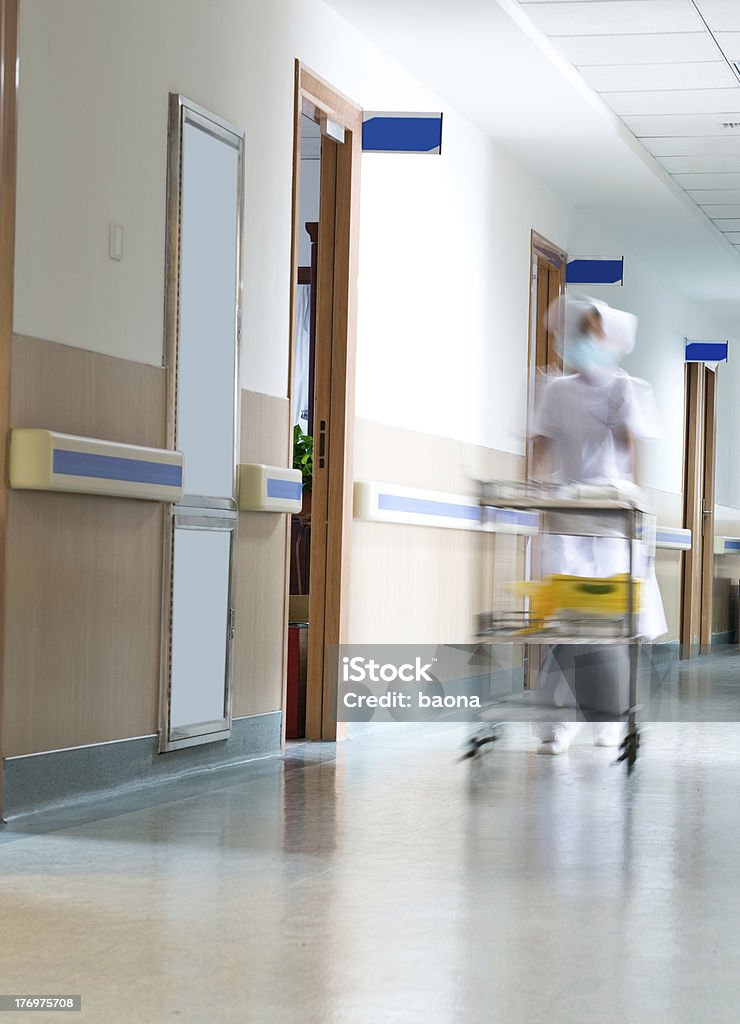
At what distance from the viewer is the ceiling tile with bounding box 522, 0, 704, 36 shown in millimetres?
6379

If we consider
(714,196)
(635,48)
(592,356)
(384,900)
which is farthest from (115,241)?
(714,196)

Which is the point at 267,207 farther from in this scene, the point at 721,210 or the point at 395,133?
the point at 721,210

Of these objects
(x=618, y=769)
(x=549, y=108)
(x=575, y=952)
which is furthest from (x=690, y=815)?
(x=549, y=108)

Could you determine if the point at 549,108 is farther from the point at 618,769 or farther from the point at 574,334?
the point at 618,769

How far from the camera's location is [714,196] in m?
9.91

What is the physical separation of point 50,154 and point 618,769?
2938mm

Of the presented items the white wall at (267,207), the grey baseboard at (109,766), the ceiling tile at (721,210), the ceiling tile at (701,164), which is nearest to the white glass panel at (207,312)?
the white wall at (267,207)

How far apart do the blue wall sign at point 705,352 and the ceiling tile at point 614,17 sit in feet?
23.1

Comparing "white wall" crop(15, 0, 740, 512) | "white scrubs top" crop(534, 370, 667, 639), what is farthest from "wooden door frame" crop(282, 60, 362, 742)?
"white scrubs top" crop(534, 370, 667, 639)

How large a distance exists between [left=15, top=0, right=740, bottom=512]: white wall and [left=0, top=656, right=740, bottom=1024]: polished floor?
4.81 feet

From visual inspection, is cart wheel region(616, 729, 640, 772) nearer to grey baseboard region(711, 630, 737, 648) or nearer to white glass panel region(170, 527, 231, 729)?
white glass panel region(170, 527, 231, 729)

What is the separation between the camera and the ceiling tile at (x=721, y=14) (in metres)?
6.34

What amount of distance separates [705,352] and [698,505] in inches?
60.2

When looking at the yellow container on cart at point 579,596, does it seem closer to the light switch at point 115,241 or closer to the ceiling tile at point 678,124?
the light switch at point 115,241
